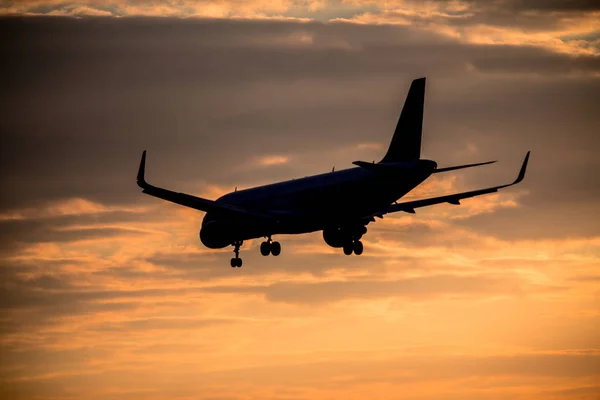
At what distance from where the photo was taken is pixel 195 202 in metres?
98.4

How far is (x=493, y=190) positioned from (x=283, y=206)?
1487 cm

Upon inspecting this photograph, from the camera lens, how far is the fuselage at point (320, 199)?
329 feet

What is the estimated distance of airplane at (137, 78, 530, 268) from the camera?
99.8 metres

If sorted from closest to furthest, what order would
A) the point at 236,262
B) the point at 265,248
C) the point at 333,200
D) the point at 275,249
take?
the point at 333,200, the point at 275,249, the point at 265,248, the point at 236,262

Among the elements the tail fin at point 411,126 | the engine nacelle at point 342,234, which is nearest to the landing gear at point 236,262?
the engine nacelle at point 342,234

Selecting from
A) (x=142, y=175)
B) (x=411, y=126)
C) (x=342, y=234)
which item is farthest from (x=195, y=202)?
(x=411, y=126)

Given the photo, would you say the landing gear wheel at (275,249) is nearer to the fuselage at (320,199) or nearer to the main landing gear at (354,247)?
the fuselage at (320,199)

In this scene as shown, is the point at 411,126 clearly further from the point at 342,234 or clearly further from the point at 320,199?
the point at 342,234

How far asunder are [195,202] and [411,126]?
15.5 metres

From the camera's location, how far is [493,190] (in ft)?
340

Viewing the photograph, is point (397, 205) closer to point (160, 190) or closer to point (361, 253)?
point (361, 253)

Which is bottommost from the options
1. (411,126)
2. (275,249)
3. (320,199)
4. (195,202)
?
(275,249)

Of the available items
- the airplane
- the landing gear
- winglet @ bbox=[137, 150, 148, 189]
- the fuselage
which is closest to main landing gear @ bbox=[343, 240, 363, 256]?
the airplane

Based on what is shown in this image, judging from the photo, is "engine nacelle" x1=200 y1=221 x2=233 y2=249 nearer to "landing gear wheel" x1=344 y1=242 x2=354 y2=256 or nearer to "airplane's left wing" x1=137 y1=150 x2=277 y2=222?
"airplane's left wing" x1=137 y1=150 x2=277 y2=222
